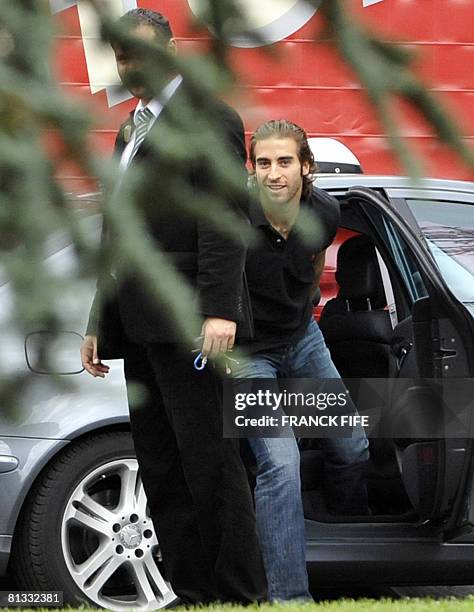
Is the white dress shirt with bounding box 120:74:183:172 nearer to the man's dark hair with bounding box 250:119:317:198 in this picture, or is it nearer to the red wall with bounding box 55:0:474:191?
the red wall with bounding box 55:0:474:191

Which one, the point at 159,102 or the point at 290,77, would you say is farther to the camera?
the point at 290,77

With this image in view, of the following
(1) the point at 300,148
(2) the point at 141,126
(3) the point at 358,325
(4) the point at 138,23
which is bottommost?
(3) the point at 358,325

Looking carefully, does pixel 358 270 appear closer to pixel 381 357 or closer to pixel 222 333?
pixel 381 357

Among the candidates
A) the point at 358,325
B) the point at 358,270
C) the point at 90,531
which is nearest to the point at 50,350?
the point at 90,531

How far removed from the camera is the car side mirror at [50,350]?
189 cm

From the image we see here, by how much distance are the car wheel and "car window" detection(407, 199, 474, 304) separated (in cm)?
124

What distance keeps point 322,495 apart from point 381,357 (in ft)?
2.52

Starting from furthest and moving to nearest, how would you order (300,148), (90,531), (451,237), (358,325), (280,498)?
(358,325)
(451,237)
(90,531)
(300,148)
(280,498)

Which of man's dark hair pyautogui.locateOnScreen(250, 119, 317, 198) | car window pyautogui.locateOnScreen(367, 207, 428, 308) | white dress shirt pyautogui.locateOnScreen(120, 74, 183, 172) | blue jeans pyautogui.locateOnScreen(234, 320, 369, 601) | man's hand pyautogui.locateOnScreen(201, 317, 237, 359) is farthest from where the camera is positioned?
car window pyautogui.locateOnScreen(367, 207, 428, 308)

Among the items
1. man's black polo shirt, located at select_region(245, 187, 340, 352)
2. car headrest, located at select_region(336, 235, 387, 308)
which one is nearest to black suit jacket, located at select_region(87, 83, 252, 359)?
man's black polo shirt, located at select_region(245, 187, 340, 352)

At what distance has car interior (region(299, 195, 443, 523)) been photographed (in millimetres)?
5227

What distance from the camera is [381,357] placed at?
598 centimetres

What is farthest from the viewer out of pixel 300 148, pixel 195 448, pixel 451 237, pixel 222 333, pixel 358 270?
pixel 358 270

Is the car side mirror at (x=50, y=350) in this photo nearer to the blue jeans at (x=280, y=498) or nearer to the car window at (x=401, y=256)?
the blue jeans at (x=280, y=498)
